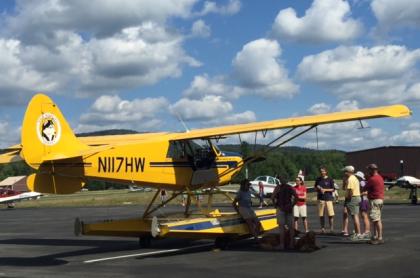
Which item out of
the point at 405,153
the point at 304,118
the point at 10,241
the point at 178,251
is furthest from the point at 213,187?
the point at 405,153

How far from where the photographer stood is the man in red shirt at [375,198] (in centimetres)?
1222

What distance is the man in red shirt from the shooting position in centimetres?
1222

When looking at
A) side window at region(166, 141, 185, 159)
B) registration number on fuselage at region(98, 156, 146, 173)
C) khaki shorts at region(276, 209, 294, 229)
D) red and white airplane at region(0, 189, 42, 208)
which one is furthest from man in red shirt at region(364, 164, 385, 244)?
red and white airplane at region(0, 189, 42, 208)

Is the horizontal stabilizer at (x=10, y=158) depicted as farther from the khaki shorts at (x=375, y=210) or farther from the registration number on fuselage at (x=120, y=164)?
the khaki shorts at (x=375, y=210)

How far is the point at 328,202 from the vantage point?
14.7 meters

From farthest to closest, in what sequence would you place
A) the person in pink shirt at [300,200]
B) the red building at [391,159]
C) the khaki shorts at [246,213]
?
the red building at [391,159]
the person in pink shirt at [300,200]
the khaki shorts at [246,213]

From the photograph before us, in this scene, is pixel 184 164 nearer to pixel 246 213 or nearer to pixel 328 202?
pixel 246 213

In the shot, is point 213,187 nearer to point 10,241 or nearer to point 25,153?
point 25,153

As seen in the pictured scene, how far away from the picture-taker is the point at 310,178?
12338 cm

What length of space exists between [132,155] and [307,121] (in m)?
4.08

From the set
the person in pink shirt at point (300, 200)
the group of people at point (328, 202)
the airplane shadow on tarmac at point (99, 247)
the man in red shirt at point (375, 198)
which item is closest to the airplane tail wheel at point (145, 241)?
the airplane shadow on tarmac at point (99, 247)

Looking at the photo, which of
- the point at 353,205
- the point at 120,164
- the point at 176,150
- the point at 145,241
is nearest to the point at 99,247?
the point at 145,241

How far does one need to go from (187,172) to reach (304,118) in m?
3.14

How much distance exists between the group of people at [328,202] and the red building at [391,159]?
8418cm
